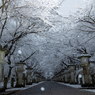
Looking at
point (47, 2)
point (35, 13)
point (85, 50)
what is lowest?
point (85, 50)

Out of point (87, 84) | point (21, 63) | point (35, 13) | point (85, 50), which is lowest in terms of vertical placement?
point (87, 84)

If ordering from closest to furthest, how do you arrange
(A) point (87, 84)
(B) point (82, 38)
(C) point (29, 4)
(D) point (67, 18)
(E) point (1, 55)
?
1. (C) point (29, 4)
2. (E) point (1, 55)
3. (D) point (67, 18)
4. (A) point (87, 84)
5. (B) point (82, 38)

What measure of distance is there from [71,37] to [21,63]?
29.0ft

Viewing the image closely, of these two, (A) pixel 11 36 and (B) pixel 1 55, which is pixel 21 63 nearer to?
(A) pixel 11 36

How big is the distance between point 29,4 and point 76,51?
1426 cm

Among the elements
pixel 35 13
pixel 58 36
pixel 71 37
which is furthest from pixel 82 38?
pixel 35 13

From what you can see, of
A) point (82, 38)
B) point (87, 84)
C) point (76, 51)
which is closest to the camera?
point (87, 84)

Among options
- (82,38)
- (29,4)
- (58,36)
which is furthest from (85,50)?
(29,4)

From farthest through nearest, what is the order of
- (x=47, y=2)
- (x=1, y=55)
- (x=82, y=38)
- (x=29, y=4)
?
(x=82, y=38) < (x=1, y=55) < (x=47, y=2) < (x=29, y=4)

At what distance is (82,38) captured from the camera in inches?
712

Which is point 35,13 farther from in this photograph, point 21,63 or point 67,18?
point 21,63

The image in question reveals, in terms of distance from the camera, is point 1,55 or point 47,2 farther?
point 1,55

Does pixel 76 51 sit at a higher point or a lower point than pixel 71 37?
lower

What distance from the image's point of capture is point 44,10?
856cm
